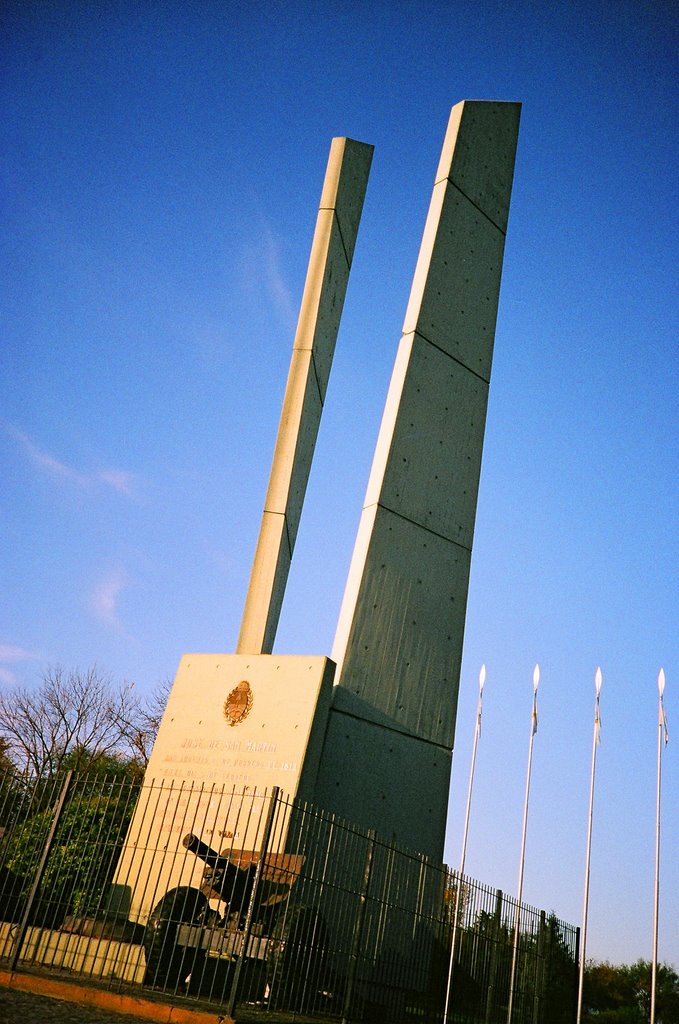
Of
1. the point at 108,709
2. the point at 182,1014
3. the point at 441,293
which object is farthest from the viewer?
the point at 108,709

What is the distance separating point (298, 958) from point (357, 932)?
0.91 m

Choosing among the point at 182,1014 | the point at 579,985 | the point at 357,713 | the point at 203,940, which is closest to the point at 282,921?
the point at 203,940

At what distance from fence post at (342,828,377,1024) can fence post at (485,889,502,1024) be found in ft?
8.28

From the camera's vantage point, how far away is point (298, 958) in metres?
7.59

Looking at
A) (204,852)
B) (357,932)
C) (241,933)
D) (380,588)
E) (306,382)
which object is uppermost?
(306,382)

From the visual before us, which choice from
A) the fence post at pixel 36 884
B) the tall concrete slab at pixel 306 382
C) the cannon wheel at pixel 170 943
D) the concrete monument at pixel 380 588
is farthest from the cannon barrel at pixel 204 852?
the tall concrete slab at pixel 306 382

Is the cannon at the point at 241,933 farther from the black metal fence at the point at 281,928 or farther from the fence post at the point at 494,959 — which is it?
the fence post at the point at 494,959

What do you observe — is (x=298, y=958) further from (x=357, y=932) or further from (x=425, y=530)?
(x=425, y=530)

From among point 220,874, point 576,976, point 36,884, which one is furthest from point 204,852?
point 576,976

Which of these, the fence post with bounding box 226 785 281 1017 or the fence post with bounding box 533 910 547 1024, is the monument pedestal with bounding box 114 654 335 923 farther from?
the fence post with bounding box 226 785 281 1017

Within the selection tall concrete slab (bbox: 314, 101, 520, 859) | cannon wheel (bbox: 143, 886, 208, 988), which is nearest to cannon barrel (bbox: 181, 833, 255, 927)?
cannon wheel (bbox: 143, 886, 208, 988)

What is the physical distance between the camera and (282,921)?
7.45 m

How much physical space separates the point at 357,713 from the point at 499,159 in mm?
10824

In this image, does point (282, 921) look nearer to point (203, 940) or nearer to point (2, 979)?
point (203, 940)
